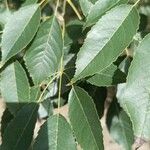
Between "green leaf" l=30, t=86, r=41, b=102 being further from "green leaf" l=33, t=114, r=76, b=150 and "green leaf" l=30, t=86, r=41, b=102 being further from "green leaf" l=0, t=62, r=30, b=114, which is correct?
"green leaf" l=33, t=114, r=76, b=150

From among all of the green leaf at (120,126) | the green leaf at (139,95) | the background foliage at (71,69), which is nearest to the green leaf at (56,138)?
the background foliage at (71,69)

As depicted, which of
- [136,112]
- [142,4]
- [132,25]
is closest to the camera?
[136,112]

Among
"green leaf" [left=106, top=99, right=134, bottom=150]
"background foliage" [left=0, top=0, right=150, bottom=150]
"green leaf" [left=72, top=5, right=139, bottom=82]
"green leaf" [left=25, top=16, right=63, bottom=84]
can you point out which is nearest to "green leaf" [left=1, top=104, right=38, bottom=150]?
"background foliage" [left=0, top=0, right=150, bottom=150]

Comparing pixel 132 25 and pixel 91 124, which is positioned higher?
pixel 132 25

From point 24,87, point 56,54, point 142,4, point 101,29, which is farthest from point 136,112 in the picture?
point 142,4

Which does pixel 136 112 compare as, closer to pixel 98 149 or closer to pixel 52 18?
pixel 98 149

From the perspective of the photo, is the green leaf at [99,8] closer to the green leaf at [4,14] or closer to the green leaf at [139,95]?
the green leaf at [139,95]

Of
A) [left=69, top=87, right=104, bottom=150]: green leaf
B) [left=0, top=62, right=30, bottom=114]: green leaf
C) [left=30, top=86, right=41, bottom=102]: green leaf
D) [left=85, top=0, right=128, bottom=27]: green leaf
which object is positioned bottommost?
[left=69, top=87, right=104, bottom=150]: green leaf
